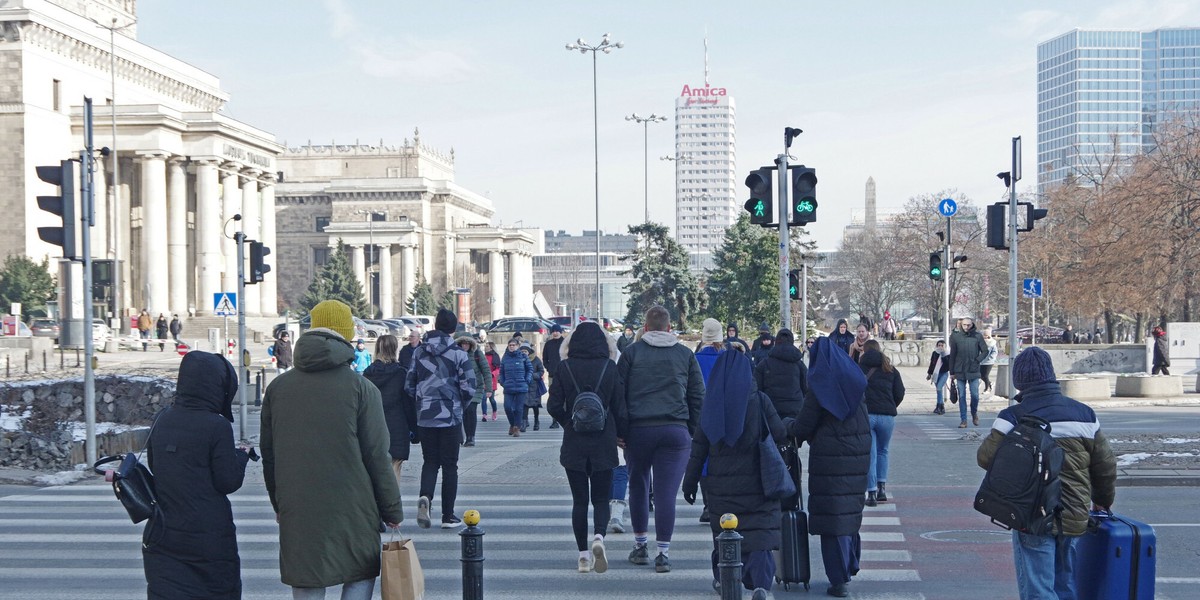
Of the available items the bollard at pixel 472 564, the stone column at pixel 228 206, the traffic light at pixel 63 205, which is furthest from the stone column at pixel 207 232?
the bollard at pixel 472 564

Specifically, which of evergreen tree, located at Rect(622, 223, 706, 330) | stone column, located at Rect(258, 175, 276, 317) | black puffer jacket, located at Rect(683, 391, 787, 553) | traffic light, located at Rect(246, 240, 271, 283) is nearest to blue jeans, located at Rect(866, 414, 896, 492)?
black puffer jacket, located at Rect(683, 391, 787, 553)

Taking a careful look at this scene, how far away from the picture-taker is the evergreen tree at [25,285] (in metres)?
66.9

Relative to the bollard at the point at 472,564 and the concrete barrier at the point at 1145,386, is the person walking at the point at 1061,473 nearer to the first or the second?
the bollard at the point at 472,564

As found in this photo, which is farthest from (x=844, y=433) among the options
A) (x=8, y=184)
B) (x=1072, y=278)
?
(x=8, y=184)

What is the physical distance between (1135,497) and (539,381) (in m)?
12.8

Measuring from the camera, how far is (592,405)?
9.35 metres

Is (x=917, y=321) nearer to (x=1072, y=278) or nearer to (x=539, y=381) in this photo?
(x=1072, y=278)

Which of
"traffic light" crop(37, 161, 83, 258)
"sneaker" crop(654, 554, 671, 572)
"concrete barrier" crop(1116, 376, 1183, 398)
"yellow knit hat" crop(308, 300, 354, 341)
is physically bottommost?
"concrete barrier" crop(1116, 376, 1183, 398)

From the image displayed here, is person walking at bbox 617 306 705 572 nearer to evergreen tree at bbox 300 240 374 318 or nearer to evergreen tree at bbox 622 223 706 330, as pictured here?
evergreen tree at bbox 622 223 706 330

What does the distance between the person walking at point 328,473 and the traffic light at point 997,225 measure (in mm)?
16348

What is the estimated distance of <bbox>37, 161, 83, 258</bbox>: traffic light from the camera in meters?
16.6

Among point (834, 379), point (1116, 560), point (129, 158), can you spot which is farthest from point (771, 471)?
point (129, 158)

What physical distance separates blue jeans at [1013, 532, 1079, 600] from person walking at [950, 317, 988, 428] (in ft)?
50.5

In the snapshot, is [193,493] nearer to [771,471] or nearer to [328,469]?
[328,469]
